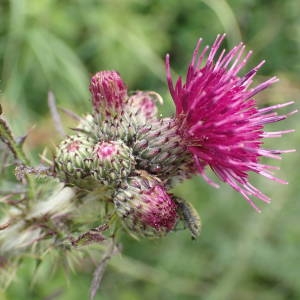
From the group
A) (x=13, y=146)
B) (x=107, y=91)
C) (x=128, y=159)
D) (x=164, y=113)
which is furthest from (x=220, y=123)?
(x=164, y=113)

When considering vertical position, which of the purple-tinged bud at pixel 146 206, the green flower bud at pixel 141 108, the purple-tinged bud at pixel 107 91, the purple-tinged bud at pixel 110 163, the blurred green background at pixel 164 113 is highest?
the purple-tinged bud at pixel 107 91

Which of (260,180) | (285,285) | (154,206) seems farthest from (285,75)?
(154,206)

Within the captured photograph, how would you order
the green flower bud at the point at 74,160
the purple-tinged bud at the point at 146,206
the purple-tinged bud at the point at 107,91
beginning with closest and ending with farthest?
the purple-tinged bud at the point at 146,206, the green flower bud at the point at 74,160, the purple-tinged bud at the point at 107,91

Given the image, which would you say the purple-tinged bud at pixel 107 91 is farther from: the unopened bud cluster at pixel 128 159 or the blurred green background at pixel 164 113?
the blurred green background at pixel 164 113

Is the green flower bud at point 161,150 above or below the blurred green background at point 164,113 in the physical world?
above

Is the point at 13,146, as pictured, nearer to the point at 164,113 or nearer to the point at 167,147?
the point at 167,147

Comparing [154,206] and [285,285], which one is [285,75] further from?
[154,206]

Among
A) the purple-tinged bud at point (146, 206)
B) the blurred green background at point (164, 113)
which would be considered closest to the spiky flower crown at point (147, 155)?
the purple-tinged bud at point (146, 206)

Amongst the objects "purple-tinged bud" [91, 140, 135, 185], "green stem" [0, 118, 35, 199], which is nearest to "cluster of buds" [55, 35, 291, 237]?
"purple-tinged bud" [91, 140, 135, 185]

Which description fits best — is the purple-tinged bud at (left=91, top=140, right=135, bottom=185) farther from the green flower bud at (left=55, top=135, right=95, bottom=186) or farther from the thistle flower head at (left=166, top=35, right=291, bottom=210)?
the thistle flower head at (left=166, top=35, right=291, bottom=210)
